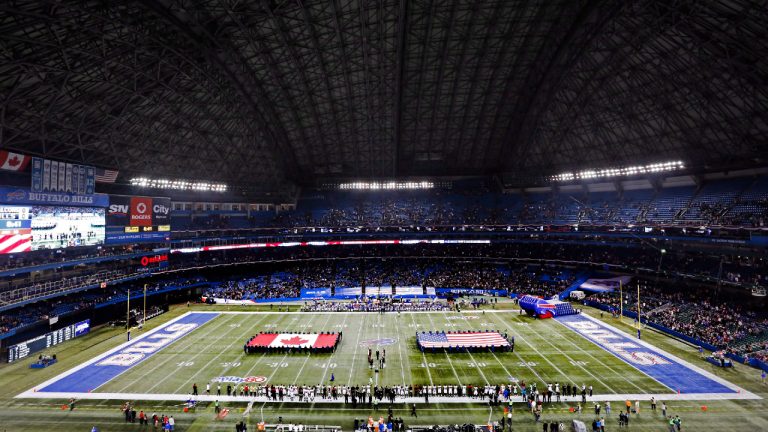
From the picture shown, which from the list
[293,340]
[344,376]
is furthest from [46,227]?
[344,376]

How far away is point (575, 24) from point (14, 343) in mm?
66883

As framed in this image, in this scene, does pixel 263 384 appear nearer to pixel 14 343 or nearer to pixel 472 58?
pixel 14 343

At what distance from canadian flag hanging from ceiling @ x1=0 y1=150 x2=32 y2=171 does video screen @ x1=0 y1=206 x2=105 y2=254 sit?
159 inches

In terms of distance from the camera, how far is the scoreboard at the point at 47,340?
36875mm

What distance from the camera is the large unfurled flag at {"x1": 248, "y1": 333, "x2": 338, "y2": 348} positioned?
126ft

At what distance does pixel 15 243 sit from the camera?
40.3 metres

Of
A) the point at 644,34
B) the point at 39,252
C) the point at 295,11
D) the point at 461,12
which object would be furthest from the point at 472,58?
the point at 39,252

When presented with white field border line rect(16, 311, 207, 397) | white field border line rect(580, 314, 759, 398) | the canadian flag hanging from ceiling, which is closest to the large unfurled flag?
white field border line rect(16, 311, 207, 397)

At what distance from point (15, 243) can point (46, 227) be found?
12.4 ft

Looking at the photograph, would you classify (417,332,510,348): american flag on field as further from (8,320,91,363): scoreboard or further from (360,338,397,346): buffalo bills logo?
(8,320,91,363): scoreboard

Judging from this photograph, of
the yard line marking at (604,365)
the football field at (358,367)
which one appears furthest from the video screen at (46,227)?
the yard line marking at (604,365)

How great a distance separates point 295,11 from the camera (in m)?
40.3

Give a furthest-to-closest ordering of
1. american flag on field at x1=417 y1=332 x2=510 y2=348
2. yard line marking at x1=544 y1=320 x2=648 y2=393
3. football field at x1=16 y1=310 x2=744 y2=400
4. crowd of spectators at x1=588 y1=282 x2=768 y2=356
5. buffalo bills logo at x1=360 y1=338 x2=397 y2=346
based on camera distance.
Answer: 1. buffalo bills logo at x1=360 y1=338 x2=397 y2=346
2. american flag on field at x1=417 y1=332 x2=510 y2=348
3. crowd of spectators at x1=588 y1=282 x2=768 y2=356
4. football field at x1=16 y1=310 x2=744 y2=400
5. yard line marking at x1=544 y1=320 x2=648 y2=393

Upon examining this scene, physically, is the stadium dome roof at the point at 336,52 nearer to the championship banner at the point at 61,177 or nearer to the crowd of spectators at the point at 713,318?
the championship banner at the point at 61,177
